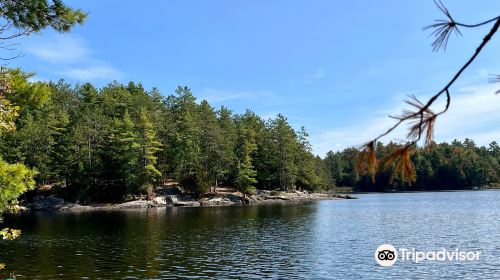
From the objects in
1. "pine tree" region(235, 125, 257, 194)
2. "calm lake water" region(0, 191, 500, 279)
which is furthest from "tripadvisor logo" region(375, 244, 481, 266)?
"pine tree" region(235, 125, 257, 194)

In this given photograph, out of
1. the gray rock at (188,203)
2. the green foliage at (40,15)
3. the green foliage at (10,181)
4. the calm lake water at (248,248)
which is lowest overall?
the calm lake water at (248,248)

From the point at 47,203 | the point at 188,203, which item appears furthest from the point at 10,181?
the point at 47,203

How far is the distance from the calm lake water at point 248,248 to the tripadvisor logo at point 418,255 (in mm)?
536

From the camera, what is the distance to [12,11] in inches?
397

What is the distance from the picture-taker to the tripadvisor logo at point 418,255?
2234cm

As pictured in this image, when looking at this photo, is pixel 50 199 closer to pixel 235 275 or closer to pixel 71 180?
pixel 71 180

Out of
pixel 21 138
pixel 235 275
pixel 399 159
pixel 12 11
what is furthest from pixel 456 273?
pixel 21 138

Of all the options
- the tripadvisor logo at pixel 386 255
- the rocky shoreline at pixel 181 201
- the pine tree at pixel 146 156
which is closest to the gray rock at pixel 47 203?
the rocky shoreline at pixel 181 201

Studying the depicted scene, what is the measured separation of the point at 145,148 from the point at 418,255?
58.0m

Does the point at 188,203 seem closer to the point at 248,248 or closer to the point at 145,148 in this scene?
the point at 145,148

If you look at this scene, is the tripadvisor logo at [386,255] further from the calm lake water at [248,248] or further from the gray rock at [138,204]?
the gray rock at [138,204]

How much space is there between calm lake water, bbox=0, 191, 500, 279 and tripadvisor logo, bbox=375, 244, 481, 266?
536 mm

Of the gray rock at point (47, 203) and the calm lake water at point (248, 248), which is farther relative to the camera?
the gray rock at point (47, 203)

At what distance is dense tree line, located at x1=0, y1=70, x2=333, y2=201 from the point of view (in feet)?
236
